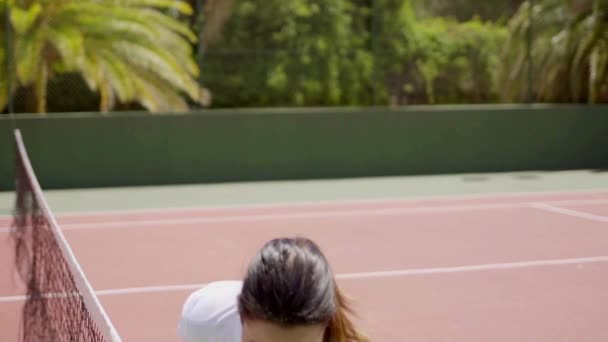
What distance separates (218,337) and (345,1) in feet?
82.8

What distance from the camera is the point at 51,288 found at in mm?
5398

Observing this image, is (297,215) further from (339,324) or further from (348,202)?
(339,324)

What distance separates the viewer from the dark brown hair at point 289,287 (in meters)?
1.40

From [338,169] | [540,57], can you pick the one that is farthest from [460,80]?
[338,169]

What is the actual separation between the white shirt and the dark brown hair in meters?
0.28

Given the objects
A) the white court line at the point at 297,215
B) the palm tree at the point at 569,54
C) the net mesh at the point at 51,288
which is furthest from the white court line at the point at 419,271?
the palm tree at the point at 569,54

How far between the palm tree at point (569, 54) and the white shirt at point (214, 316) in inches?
509

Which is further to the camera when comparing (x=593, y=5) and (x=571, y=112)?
(x=593, y=5)

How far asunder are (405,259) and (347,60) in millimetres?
17144

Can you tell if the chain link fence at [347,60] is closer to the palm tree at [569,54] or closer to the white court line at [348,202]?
the palm tree at [569,54]

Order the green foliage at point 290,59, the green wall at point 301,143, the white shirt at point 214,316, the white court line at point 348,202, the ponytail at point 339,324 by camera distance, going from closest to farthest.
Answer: the ponytail at point 339,324 < the white shirt at point 214,316 < the white court line at point 348,202 < the green wall at point 301,143 < the green foliage at point 290,59

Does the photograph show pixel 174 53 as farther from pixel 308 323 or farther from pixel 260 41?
pixel 308 323

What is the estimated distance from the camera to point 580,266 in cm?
641

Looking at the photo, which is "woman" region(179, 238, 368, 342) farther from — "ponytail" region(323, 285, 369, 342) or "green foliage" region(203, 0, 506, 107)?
"green foliage" region(203, 0, 506, 107)
